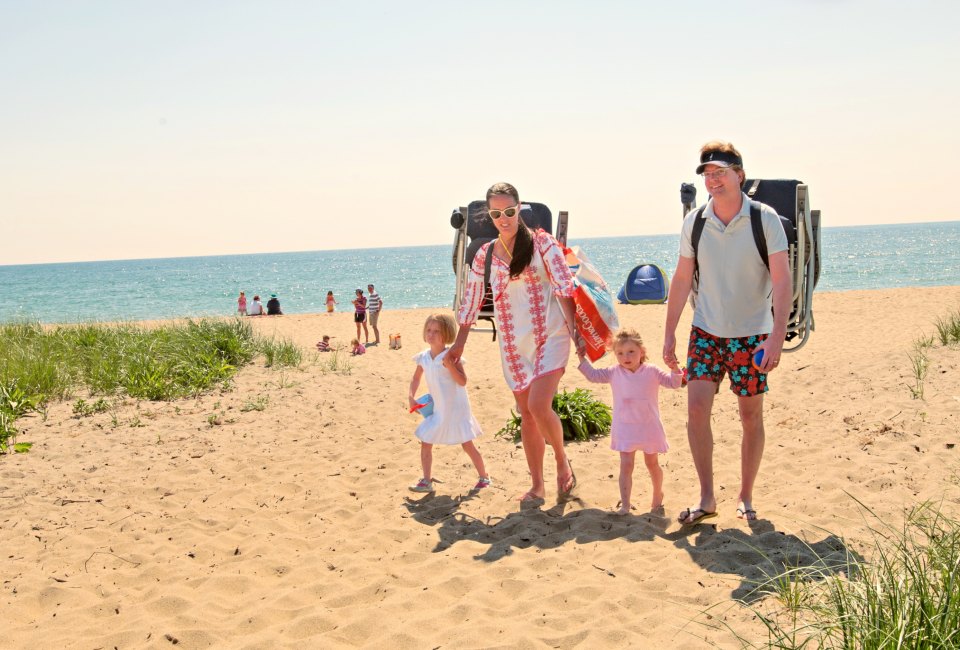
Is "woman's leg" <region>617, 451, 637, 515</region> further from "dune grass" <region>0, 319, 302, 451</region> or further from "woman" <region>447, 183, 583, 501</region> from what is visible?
"dune grass" <region>0, 319, 302, 451</region>

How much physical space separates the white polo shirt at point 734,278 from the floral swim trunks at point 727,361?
0.21 ft

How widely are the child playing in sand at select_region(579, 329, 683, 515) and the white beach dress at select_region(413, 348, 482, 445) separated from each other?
1226 mm

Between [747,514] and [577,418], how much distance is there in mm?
2885

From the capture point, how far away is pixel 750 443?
483cm

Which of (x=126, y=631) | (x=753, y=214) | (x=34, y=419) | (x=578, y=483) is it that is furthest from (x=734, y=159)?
(x=34, y=419)

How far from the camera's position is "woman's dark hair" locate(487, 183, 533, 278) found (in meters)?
5.30

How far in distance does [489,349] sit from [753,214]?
1127 centimetres

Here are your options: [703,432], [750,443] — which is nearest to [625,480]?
[703,432]

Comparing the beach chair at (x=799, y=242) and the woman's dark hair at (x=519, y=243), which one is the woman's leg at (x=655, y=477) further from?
the woman's dark hair at (x=519, y=243)

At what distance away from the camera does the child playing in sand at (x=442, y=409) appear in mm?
6102

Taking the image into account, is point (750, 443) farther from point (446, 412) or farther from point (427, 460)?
point (427, 460)

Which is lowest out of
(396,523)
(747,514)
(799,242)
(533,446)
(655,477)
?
(396,523)

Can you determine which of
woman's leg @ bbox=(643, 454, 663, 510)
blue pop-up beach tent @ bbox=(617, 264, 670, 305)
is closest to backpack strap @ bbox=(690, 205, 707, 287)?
woman's leg @ bbox=(643, 454, 663, 510)

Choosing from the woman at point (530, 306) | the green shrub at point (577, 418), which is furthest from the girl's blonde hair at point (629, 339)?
the green shrub at point (577, 418)
